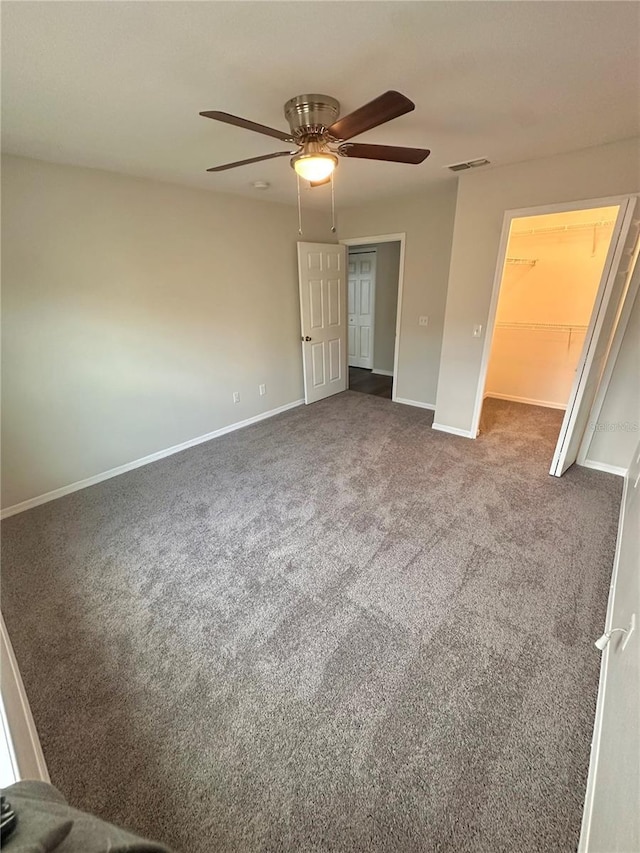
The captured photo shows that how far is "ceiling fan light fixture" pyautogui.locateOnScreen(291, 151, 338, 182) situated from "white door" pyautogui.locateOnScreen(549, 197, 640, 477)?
2.07 metres

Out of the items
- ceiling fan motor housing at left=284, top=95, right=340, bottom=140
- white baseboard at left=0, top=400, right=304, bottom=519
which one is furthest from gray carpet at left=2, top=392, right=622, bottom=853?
ceiling fan motor housing at left=284, top=95, right=340, bottom=140

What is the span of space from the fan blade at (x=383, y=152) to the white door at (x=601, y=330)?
5.42 feet

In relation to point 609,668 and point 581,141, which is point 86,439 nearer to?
point 609,668

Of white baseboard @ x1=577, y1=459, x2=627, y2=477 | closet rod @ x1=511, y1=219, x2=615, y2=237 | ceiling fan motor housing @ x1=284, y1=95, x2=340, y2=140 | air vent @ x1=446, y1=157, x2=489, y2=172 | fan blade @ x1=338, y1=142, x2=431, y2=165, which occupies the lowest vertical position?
white baseboard @ x1=577, y1=459, x2=627, y2=477

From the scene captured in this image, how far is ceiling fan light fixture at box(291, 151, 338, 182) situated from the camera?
5.37 feet

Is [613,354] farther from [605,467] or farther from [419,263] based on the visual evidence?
[419,263]

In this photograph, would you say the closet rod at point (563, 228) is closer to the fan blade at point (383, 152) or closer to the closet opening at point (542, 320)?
the closet opening at point (542, 320)

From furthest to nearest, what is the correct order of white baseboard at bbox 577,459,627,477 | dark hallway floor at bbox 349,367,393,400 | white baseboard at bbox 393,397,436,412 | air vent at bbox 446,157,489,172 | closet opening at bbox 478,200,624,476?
dark hallway floor at bbox 349,367,393,400 → white baseboard at bbox 393,397,436,412 → closet opening at bbox 478,200,624,476 → white baseboard at bbox 577,459,627,477 → air vent at bbox 446,157,489,172

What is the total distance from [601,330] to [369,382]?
337cm

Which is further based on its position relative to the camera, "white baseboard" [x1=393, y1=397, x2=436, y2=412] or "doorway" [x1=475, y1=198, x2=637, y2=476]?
"white baseboard" [x1=393, y1=397, x2=436, y2=412]

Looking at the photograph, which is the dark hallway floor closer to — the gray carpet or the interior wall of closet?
the interior wall of closet

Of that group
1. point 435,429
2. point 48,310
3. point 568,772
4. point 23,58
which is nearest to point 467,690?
point 568,772

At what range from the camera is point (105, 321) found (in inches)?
111

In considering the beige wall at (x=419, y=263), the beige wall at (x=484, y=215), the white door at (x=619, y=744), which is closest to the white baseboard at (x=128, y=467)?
the beige wall at (x=419, y=263)
